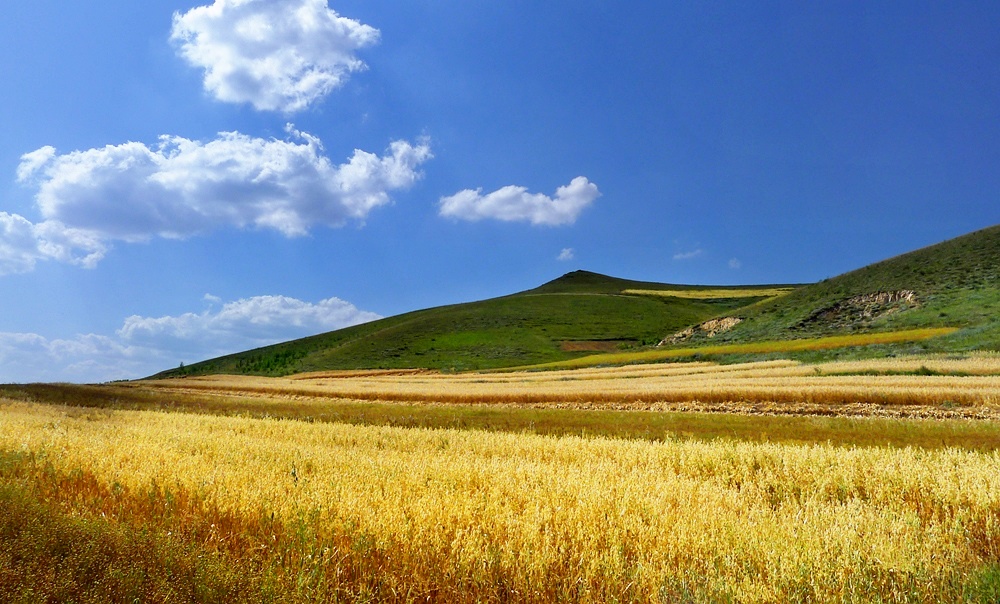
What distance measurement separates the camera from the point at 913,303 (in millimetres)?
62438

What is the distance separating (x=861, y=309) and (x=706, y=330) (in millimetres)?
22300

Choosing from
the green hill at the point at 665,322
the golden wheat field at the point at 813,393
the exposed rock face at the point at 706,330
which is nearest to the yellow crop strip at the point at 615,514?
the golden wheat field at the point at 813,393

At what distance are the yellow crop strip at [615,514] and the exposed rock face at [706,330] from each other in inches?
3057

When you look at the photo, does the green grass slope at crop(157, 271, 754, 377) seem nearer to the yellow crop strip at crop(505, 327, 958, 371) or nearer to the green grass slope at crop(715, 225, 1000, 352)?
the yellow crop strip at crop(505, 327, 958, 371)

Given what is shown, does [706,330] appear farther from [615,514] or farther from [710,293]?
[615,514]

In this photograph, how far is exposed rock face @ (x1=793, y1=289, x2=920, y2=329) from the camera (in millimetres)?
64062

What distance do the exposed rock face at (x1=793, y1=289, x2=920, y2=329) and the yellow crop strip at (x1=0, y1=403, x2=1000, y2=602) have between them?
65754 millimetres

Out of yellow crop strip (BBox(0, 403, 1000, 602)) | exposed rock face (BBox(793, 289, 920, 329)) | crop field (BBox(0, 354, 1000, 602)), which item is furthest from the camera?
exposed rock face (BBox(793, 289, 920, 329))

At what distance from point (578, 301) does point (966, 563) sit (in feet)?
404

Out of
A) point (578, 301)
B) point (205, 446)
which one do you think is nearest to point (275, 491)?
point (205, 446)

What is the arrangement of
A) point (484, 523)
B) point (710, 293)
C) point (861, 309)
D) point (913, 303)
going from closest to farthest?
point (484, 523)
point (913, 303)
point (861, 309)
point (710, 293)

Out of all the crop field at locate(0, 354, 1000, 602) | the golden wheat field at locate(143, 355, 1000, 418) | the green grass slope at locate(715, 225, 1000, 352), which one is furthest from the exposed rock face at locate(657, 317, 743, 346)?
the crop field at locate(0, 354, 1000, 602)

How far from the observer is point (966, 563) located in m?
5.49

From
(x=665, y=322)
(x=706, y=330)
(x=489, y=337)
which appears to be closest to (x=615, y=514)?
(x=706, y=330)
